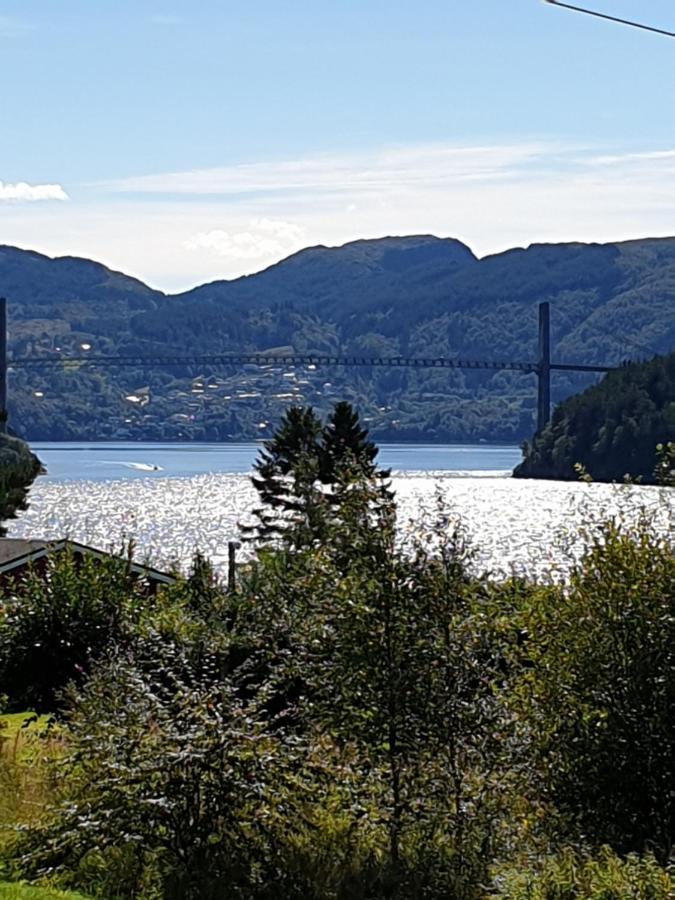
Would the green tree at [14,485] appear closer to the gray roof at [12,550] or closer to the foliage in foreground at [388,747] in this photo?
the gray roof at [12,550]

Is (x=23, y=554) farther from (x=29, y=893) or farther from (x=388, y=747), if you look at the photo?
(x=29, y=893)

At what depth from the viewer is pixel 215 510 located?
110 metres

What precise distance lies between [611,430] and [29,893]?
123303mm

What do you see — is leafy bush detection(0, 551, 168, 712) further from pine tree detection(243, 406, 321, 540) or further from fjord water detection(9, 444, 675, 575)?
pine tree detection(243, 406, 321, 540)

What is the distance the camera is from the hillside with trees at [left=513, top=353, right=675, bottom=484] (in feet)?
422

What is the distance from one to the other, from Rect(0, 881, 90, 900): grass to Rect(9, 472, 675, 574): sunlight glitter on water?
4852 centimetres

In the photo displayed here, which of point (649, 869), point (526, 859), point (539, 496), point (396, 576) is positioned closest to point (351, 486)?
point (396, 576)

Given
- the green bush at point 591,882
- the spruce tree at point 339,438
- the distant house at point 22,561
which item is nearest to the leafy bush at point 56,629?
the green bush at point 591,882

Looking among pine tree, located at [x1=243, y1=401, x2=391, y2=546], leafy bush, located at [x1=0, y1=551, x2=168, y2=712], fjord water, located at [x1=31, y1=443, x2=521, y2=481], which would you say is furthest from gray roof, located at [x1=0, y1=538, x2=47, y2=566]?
fjord water, located at [x1=31, y1=443, x2=521, y2=481]

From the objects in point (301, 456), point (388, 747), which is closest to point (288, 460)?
point (301, 456)

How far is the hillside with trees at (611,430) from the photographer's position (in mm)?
128750

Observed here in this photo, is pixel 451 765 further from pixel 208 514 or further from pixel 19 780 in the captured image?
pixel 208 514

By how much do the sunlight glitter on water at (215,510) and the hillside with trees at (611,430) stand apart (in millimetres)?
2262

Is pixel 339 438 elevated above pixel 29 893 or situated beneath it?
elevated above
